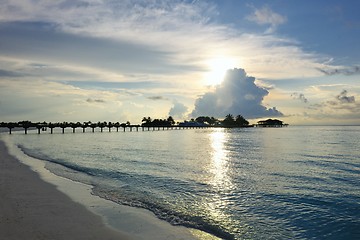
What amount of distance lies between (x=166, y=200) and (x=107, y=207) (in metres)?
3.01

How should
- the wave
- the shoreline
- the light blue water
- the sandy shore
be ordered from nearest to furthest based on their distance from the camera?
the sandy shore → the shoreline → the light blue water → the wave

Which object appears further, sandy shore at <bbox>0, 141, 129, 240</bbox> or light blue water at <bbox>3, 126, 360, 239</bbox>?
light blue water at <bbox>3, 126, 360, 239</bbox>

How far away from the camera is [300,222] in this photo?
11.4m

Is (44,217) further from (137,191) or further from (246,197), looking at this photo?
(246,197)

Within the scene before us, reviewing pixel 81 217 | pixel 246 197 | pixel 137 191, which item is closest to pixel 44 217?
pixel 81 217

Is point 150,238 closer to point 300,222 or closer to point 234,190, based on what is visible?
point 300,222

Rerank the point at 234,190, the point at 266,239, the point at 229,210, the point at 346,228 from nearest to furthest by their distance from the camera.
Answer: the point at 266,239 < the point at 346,228 < the point at 229,210 < the point at 234,190

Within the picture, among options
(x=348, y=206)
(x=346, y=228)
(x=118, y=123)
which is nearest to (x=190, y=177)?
(x=348, y=206)

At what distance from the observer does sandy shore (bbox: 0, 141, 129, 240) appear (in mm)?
8984

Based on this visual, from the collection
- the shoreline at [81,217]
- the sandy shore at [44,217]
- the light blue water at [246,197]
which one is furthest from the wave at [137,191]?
the sandy shore at [44,217]

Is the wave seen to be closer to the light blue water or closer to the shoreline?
the light blue water

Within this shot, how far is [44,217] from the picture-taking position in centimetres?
1067

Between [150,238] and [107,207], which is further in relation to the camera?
[107,207]

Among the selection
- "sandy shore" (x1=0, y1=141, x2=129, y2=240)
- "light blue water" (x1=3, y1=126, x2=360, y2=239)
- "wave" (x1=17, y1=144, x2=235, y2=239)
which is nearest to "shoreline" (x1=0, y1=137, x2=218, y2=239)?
"sandy shore" (x1=0, y1=141, x2=129, y2=240)
